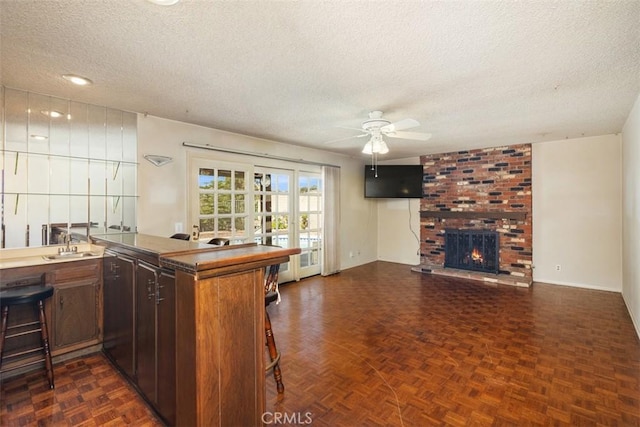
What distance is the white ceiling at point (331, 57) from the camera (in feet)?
5.34

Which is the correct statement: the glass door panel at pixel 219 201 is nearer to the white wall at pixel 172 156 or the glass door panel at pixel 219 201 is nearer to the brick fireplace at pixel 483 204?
the white wall at pixel 172 156

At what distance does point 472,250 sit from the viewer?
575cm

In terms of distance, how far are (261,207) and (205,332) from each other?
346cm

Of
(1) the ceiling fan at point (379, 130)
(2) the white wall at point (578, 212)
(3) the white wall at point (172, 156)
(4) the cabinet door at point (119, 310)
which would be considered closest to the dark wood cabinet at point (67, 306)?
(4) the cabinet door at point (119, 310)

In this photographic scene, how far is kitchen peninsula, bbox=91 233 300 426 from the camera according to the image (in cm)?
141

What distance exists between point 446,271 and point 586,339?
2.80 metres

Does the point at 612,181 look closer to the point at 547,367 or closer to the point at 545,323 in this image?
the point at 545,323

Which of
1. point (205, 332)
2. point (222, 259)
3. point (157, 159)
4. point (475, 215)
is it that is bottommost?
point (205, 332)

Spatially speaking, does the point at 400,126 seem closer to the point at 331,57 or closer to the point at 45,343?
the point at 331,57

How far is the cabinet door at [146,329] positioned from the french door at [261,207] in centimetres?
200

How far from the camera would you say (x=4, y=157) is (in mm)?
2631

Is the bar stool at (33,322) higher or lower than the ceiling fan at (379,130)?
lower

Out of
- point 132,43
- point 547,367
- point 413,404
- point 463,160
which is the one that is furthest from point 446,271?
point 132,43

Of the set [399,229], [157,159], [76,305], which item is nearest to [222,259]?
[76,305]
